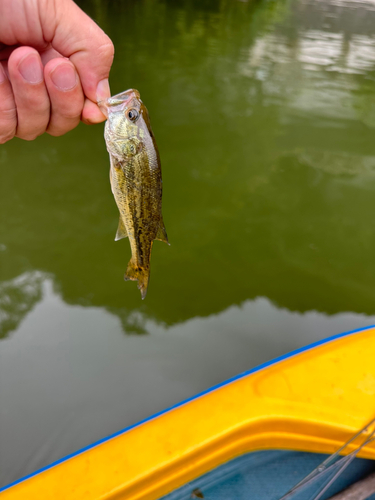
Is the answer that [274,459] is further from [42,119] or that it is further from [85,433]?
[42,119]

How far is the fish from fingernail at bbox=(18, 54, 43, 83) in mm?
247

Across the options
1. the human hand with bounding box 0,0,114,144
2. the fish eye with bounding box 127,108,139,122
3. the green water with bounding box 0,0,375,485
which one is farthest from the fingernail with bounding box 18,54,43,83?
the green water with bounding box 0,0,375,485

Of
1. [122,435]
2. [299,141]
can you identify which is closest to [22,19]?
[122,435]

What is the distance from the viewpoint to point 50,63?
1427mm

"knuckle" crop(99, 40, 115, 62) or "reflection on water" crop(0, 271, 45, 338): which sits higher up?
"knuckle" crop(99, 40, 115, 62)

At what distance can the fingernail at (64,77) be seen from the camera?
56.2 inches

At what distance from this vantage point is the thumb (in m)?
1.45

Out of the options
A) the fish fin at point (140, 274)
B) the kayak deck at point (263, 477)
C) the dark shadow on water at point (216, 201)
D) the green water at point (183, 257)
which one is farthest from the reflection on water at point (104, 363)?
the fish fin at point (140, 274)

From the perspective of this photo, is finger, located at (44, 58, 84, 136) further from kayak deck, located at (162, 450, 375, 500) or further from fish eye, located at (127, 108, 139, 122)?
kayak deck, located at (162, 450, 375, 500)

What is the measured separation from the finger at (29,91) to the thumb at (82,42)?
0.15 meters

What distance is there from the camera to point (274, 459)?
5.96 feet

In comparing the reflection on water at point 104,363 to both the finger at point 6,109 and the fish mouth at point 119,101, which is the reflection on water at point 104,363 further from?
the fish mouth at point 119,101

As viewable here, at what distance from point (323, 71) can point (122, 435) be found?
28.0 ft

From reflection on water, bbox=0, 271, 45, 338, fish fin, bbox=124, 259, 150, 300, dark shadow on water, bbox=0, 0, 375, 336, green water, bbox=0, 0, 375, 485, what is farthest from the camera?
dark shadow on water, bbox=0, 0, 375, 336
